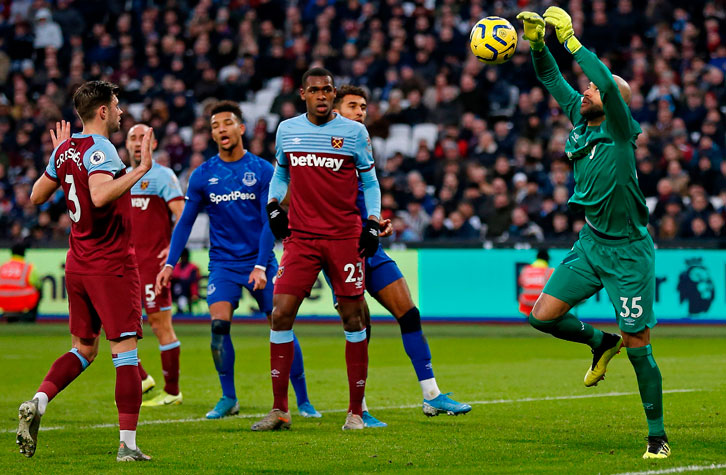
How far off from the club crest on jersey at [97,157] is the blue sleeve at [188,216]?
2.38m

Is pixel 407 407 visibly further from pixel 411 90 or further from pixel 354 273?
pixel 411 90

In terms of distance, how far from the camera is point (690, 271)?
1703 centimetres

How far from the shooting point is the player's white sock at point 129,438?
6.98m

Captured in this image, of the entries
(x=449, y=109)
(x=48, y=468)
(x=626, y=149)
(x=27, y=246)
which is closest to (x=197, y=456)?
(x=48, y=468)

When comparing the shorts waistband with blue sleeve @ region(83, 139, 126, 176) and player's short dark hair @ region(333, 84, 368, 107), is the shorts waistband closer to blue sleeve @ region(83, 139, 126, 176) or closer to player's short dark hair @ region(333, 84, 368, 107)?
player's short dark hair @ region(333, 84, 368, 107)

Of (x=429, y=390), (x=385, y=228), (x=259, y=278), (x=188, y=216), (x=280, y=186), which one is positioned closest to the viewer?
(x=280, y=186)

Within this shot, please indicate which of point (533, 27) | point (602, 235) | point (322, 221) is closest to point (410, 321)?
point (322, 221)

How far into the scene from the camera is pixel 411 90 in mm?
22203

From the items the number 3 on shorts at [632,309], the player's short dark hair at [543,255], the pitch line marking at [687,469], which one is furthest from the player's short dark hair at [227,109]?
the player's short dark hair at [543,255]

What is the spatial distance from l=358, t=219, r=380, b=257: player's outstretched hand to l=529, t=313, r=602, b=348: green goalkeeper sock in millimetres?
1224

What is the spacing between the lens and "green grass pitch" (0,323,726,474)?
6844mm

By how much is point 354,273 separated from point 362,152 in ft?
2.89

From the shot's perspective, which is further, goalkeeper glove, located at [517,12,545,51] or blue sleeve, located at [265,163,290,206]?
blue sleeve, located at [265,163,290,206]

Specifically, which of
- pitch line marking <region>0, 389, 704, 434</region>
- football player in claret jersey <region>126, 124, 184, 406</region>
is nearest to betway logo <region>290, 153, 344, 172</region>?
pitch line marking <region>0, 389, 704, 434</region>
